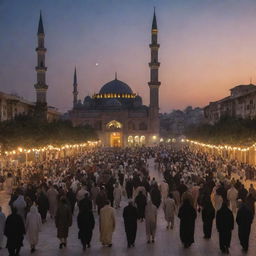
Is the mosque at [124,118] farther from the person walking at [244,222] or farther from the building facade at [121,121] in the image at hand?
the person walking at [244,222]

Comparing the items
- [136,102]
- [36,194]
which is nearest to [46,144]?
[36,194]

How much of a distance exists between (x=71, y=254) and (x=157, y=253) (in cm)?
191

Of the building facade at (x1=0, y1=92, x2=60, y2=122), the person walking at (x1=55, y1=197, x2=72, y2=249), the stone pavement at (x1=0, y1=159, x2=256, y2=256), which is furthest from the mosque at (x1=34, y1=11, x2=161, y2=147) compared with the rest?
the person walking at (x1=55, y1=197, x2=72, y2=249)

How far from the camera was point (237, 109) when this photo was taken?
196 ft

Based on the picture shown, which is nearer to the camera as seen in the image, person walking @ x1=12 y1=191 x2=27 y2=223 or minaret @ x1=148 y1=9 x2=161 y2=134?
person walking @ x1=12 y1=191 x2=27 y2=223

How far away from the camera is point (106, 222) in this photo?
11297mm

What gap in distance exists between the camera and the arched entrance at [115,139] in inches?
3735

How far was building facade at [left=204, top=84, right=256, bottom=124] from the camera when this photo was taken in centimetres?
5016

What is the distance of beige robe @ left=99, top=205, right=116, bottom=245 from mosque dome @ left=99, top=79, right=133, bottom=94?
9702 centimetres

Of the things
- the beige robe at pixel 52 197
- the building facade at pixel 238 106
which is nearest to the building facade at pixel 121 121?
the building facade at pixel 238 106

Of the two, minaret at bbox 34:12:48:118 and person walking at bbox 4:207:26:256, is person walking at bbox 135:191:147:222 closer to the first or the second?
person walking at bbox 4:207:26:256

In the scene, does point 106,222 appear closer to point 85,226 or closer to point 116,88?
point 85,226

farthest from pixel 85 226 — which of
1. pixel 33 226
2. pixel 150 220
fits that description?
pixel 150 220

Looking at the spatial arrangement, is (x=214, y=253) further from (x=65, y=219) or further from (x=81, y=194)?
(x=81, y=194)
